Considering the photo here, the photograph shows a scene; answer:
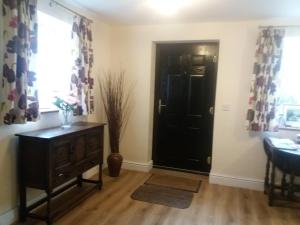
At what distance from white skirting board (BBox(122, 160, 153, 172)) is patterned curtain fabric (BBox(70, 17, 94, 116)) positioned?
1224 mm

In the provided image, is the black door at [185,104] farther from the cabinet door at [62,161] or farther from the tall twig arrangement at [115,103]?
the cabinet door at [62,161]

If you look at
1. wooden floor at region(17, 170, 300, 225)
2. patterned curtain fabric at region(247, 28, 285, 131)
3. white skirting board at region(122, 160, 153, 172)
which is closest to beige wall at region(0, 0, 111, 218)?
wooden floor at region(17, 170, 300, 225)

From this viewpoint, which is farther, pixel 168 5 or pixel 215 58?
pixel 215 58

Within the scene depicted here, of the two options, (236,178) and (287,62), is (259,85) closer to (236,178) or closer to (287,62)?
(287,62)

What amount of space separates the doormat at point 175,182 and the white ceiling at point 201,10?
2.29m

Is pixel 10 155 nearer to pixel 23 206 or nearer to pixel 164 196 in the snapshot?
pixel 23 206

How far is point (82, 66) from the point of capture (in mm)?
3252

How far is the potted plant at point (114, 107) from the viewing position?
150 inches

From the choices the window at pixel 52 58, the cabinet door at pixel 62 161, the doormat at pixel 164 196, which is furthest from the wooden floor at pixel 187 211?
the window at pixel 52 58

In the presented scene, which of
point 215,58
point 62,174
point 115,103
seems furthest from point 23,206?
point 215,58

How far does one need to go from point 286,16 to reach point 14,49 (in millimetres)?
3130

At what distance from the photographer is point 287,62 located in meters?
3.40

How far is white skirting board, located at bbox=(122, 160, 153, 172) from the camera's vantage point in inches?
163

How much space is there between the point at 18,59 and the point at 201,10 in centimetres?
212
